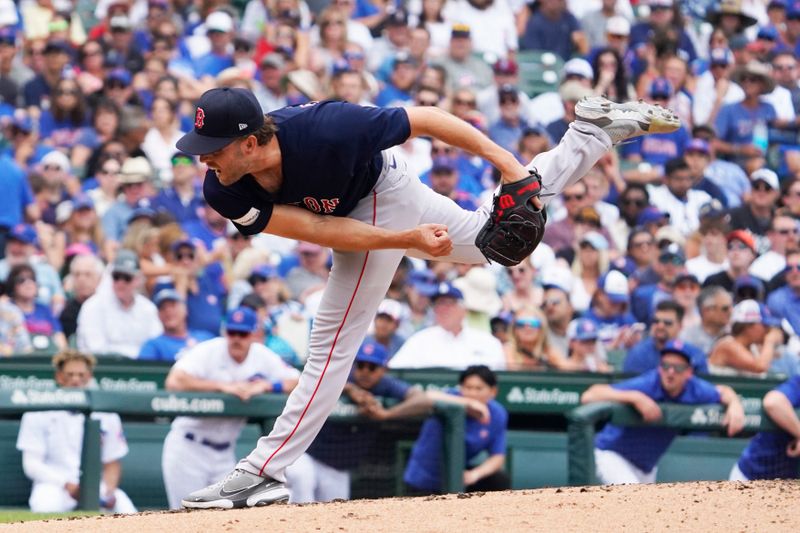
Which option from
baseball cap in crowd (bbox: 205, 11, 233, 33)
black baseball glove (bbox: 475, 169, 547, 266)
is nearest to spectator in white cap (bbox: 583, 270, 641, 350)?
baseball cap in crowd (bbox: 205, 11, 233, 33)

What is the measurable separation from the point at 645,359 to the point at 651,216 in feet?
8.11

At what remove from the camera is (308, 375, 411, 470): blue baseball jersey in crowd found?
8.40 meters

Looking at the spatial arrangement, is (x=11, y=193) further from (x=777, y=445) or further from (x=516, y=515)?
(x=516, y=515)

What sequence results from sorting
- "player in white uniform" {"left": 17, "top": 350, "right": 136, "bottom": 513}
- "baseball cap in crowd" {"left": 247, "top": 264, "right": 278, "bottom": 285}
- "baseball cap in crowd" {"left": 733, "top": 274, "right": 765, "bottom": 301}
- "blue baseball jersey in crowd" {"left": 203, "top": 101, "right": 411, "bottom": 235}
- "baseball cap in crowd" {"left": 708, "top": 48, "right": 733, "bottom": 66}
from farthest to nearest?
1. "baseball cap in crowd" {"left": 708, "top": 48, "right": 733, "bottom": 66}
2. "baseball cap in crowd" {"left": 733, "top": 274, "right": 765, "bottom": 301}
3. "baseball cap in crowd" {"left": 247, "top": 264, "right": 278, "bottom": 285}
4. "player in white uniform" {"left": 17, "top": 350, "right": 136, "bottom": 513}
5. "blue baseball jersey in crowd" {"left": 203, "top": 101, "right": 411, "bottom": 235}

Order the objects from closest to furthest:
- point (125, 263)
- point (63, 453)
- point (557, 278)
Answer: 1. point (63, 453)
2. point (125, 263)
3. point (557, 278)

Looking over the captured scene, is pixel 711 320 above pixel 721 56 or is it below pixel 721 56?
below

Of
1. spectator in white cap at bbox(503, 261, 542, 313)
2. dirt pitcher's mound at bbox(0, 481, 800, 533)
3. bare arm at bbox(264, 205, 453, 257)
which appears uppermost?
bare arm at bbox(264, 205, 453, 257)

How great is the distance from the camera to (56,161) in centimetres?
1066

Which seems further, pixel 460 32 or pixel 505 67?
pixel 460 32

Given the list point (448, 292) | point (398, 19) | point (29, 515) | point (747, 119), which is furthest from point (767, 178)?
point (29, 515)

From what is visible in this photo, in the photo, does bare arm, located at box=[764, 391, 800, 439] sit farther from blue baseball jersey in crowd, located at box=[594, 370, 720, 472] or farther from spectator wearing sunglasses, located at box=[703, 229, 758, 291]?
spectator wearing sunglasses, located at box=[703, 229, 758, 291]

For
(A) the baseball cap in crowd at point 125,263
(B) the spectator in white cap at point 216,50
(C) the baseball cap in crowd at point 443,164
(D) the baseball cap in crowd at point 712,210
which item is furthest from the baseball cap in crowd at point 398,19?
(A) the baseball cap in crowd at point 125,263

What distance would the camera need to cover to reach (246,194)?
5488 millimetres

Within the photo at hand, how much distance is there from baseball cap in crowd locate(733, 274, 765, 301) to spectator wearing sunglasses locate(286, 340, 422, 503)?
10.1 ft
